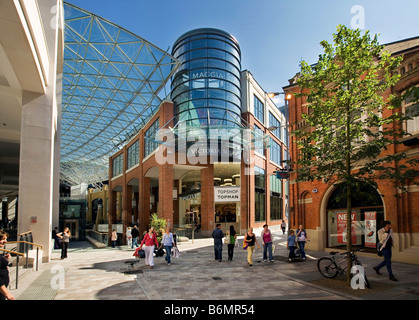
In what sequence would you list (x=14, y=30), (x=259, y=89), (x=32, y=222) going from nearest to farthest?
1. (x=14, y=30)
2. (x=32, y=222)
3. (x=259, y=89)

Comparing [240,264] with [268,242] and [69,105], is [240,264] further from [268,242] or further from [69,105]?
[69,105]

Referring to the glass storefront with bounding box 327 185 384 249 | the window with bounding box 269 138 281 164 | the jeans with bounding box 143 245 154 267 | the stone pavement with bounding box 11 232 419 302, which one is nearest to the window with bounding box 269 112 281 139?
the window with bounding box 269 138 281 164

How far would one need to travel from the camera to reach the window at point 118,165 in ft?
152

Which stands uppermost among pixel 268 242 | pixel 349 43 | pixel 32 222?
pixel 349 43

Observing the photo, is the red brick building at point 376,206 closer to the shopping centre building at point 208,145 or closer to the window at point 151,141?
the shopping centre building at point 208,145

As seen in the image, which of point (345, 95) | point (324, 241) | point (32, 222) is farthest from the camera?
point (324, 241)

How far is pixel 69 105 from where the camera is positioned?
38.5m

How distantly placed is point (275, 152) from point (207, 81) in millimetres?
17381

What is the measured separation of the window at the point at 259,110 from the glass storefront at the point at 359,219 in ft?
73.5

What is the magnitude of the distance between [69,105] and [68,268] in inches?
1248

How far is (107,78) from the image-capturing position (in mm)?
30234

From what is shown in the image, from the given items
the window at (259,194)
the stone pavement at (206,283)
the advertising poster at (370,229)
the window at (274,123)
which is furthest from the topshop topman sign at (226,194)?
the stone pavement at (206,283)

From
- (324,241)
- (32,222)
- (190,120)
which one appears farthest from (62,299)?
(190,120)

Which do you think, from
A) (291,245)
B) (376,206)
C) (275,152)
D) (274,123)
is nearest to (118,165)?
(275,152)
